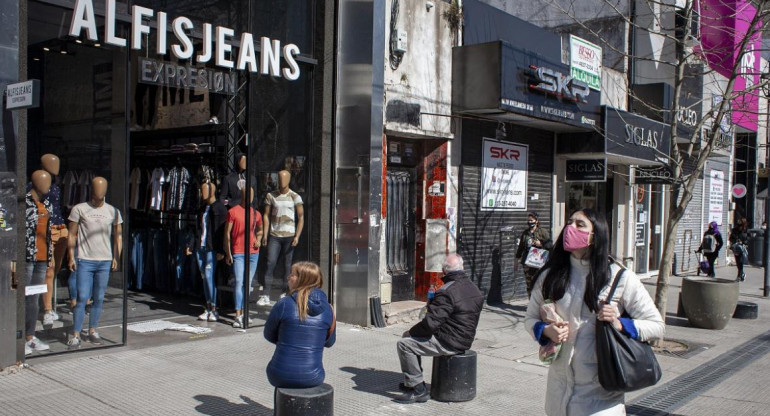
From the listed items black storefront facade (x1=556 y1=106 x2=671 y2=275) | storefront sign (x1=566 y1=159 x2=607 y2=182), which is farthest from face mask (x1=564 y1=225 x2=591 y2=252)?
storefront sign (x1=566 y1=159 x2=607 y2=182)

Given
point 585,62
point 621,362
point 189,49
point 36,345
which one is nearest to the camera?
point 621,362

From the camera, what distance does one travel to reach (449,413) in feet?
19.9

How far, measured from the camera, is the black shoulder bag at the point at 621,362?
3467 millimetres

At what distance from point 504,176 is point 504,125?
965 millimetres

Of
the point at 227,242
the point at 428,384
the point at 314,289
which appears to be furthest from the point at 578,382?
the point at 227,242

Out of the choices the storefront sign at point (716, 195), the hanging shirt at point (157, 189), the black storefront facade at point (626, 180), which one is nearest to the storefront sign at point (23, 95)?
the hanging shirt at point (157, 189)

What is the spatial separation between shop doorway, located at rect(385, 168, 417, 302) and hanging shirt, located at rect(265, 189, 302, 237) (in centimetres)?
178

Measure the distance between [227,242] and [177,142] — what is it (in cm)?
287

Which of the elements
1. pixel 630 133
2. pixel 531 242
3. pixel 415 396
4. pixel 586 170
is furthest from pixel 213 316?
pixel 630 133

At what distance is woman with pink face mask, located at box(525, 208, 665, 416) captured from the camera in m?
3.64

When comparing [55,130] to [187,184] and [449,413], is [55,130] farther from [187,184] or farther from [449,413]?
[449,413]

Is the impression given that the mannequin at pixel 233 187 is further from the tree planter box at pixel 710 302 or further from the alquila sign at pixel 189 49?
the tree planter box at pixel 710 302

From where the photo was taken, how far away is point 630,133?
14000 millimetres

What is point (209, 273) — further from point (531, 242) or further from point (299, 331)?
point (531, 242)
